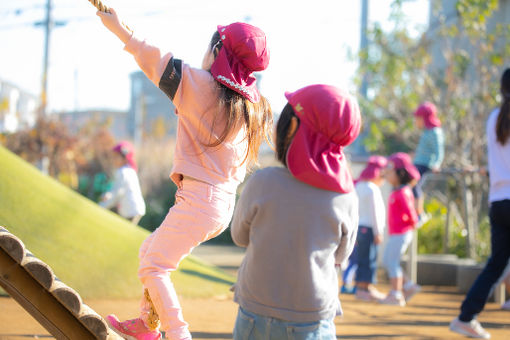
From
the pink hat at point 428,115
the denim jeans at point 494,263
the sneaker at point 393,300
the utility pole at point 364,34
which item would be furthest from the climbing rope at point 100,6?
the utility pole at point 364,34

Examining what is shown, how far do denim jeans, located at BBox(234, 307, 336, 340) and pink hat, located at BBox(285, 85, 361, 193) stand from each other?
0.55 m

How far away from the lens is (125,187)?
7.34 m

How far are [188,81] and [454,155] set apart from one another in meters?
8.87

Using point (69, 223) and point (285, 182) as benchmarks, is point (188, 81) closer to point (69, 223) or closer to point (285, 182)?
point (285, 182)

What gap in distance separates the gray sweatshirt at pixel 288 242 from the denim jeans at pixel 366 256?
4821mm

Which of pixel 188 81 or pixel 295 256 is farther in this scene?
pixel 188 81

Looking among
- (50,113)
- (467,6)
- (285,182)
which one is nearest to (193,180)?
(285,182)

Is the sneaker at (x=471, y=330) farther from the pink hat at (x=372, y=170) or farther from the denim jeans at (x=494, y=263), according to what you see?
the pink hat at (x=372, y=170)

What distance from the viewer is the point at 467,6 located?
1049 centimetres

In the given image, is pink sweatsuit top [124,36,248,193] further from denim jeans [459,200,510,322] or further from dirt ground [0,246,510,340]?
denim jeans [459,200,510,322]

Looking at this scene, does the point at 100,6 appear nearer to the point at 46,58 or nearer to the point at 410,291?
the point at 410,291

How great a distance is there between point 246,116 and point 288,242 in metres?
0.95

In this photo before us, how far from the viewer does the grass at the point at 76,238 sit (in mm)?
5949

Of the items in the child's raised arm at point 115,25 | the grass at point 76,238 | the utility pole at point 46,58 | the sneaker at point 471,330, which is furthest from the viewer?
the utility pole at point 46,58
